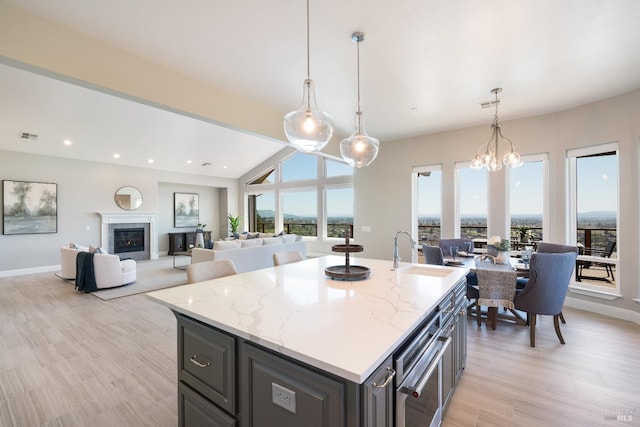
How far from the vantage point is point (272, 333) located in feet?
3.58

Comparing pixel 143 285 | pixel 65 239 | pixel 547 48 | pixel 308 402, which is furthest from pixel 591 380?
pixel 65 239

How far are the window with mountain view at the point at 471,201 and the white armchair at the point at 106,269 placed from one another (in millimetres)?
6495

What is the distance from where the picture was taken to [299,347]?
97cm

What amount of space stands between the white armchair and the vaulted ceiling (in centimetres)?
285

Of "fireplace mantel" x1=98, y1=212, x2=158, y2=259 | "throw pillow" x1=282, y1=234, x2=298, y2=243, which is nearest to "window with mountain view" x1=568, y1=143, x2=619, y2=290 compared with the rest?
"throw pillow" x1=282, y1=234, x2=298, y2=243

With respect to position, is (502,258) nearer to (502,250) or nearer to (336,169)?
(502,250)

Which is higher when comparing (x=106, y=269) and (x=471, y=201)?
(x=471, y=201)

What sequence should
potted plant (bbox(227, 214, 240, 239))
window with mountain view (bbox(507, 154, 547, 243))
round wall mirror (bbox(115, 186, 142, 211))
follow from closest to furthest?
window with mountain view (bbox(507, 154, 547, 243)), round wall mirror (bbox(115, 186, 142, 211)), potted plant (bbox(227, 214, 240, 239))

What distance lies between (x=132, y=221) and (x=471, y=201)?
28.9 feet

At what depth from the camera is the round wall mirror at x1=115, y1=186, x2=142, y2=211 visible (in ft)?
25.7

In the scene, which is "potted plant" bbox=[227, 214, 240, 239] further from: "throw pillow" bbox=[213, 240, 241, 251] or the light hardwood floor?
the light hardwood floor

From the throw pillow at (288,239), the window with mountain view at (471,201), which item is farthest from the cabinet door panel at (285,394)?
the throw pillow at (288,239)

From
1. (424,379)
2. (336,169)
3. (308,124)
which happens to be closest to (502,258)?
(424,379)

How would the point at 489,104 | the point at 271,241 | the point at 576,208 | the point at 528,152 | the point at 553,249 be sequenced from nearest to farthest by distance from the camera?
the point at 553,249 → the point at 489,104 → the point at 576,208 → the point at 528,152 → the point at 271,241
